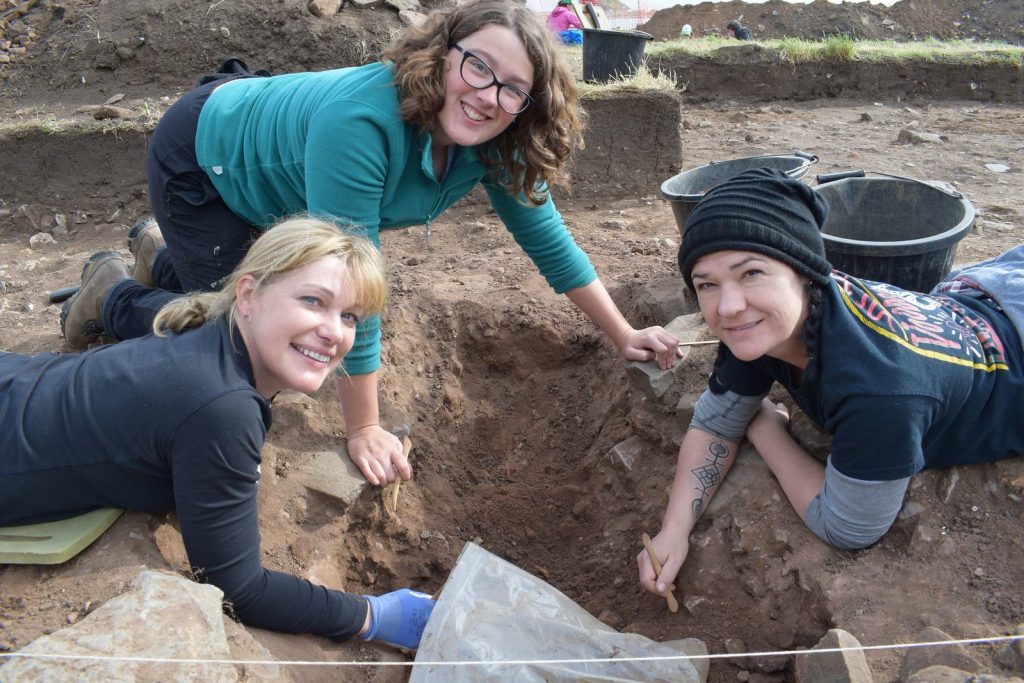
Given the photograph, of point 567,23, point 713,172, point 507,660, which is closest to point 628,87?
point 713,172

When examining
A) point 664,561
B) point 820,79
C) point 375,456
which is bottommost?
point 820,79

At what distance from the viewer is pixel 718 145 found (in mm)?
6863

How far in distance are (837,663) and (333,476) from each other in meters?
1.55

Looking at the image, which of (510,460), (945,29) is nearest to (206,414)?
(510,460)

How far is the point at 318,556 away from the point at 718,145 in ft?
18.0

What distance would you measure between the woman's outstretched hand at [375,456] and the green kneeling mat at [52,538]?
763 millimetres

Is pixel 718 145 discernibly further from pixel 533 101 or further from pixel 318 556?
pixel 318 556

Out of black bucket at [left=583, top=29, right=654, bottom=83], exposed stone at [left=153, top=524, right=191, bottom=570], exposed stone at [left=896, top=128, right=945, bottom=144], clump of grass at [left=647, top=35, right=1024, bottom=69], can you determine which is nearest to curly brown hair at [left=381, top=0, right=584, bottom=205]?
exposed stone at [left=153, top=524, right=191, bottom=570]

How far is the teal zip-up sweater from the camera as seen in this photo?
7.23 ft

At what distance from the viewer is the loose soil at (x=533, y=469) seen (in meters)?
2.01

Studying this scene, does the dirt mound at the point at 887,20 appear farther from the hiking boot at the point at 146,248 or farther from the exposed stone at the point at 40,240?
the hiking boot at the point at 146,248

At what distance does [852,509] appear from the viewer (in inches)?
78.2

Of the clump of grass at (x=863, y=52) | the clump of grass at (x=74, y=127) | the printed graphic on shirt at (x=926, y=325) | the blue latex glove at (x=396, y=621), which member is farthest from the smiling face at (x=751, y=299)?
the clump of grass at (x=863, y=52)

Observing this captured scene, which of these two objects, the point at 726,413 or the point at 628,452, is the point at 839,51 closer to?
the point at 628,452
